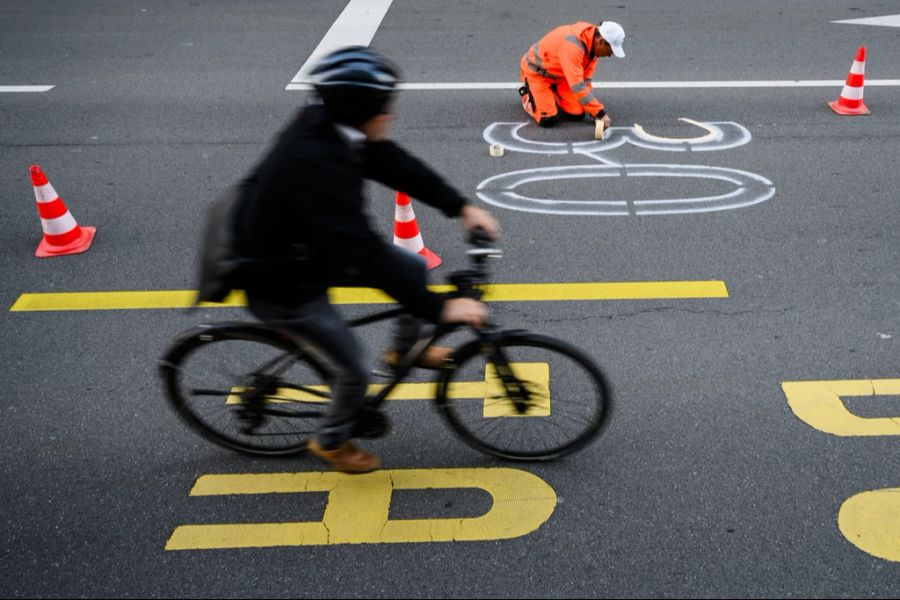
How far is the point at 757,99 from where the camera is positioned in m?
8.38

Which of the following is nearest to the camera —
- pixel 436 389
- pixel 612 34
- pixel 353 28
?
pixel 436 389

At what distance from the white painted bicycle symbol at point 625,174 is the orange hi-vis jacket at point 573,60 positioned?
47 centimetres

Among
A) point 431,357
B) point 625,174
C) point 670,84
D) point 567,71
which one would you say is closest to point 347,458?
point 431,357

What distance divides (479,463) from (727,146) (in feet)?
15.5

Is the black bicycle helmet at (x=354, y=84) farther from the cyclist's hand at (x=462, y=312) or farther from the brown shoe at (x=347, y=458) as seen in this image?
the brown shoe at (x=347, y=458)

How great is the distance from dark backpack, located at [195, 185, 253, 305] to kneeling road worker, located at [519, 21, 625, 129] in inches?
201

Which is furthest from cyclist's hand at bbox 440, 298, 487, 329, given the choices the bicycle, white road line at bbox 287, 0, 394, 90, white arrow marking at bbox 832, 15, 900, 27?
white arrow marking at bbox 832, 15, 900, 27

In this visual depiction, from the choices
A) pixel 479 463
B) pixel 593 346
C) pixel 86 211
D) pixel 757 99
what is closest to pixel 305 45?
pixel 86 211

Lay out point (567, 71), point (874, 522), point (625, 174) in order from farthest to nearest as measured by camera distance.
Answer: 1. point (567, 71)
2. point (625, 174)
3. point (874, 522)

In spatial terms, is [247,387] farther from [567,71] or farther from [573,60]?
[573,60]

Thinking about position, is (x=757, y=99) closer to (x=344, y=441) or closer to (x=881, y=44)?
(x=881, y=44)

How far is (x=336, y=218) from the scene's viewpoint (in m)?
2.78

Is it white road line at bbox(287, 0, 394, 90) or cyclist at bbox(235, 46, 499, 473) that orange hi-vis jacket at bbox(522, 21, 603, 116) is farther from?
cyclist at bbox(235, 46, 499, 473)

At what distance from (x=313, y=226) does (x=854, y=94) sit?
7.09 meters
